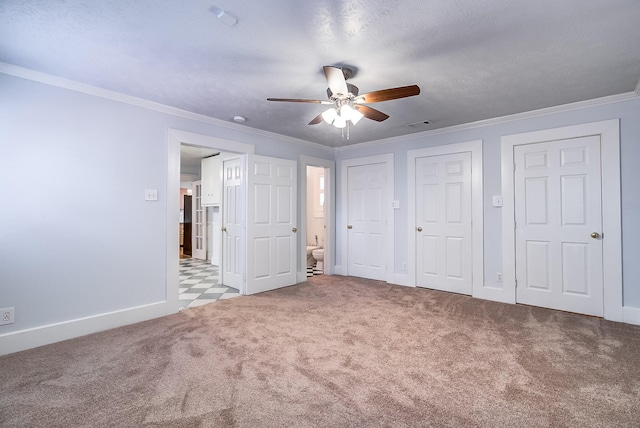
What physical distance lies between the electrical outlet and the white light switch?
1.39 meters

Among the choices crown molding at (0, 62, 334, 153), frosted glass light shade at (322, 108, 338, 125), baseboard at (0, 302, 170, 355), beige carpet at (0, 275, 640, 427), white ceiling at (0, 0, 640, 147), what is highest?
white ceiling at (0, 0, 640, 147)

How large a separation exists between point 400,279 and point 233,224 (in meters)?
2.71

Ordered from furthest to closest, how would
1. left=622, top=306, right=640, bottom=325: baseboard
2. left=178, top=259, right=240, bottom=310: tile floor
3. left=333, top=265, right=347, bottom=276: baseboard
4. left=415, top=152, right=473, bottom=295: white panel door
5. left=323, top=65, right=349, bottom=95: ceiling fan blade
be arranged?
left=333, top=265, right=347, bottom=276: baseboard → left=415, top=152, right=473, bottom=295: white panel door → left=178, top=259, right=240, bottom=310: tile floor → left=622, top=306, right=640, bottom=325: baseboard → left=323, top=65, right=349, bottom=95: ceiling fan blade

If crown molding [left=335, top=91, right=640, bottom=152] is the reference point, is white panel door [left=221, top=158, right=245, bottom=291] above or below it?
below

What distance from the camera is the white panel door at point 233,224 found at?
4.32 metres

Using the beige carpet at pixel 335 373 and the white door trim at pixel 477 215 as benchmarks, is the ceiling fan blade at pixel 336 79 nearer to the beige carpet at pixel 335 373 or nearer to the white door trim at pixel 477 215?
the beige carpet at pixel 335 373

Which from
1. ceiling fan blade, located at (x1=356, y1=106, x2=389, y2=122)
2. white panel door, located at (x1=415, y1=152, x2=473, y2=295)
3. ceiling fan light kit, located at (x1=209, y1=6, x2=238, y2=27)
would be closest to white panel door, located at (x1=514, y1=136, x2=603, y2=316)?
white panel door, located at (x1=415, y1=152, x2=473, y2=295)

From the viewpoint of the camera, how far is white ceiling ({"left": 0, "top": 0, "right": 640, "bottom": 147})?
1.80m

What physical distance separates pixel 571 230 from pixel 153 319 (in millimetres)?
4708

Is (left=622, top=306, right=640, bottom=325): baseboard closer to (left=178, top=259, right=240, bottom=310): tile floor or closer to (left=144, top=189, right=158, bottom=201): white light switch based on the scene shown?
(left=178, top=259, right=240, bottom=310): tile floor

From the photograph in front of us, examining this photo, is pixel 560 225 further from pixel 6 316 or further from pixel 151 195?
pixel 6 316

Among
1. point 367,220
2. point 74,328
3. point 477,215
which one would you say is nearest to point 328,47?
point 477,215

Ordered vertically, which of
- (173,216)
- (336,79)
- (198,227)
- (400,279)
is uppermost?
(336,79)

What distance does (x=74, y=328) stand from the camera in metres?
2.77
